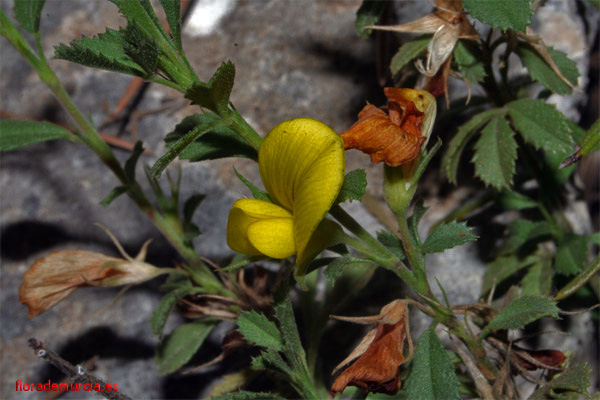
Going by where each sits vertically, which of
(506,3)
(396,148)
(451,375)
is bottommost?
(451,375)

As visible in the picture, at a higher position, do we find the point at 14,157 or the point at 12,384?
the point at 14,157

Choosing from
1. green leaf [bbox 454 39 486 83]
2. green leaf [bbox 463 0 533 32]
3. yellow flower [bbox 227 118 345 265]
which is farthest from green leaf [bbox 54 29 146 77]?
green leaf [bbox 454 39 486 83]

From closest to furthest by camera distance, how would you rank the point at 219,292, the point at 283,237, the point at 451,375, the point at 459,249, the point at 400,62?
the point at 283,237 < the point at 451,375 < the point at 400,62 < the point at 219,292 < the point at 459,249

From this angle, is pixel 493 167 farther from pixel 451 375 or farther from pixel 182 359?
pixel 182 359

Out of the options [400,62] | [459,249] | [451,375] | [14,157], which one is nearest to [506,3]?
[400,62]

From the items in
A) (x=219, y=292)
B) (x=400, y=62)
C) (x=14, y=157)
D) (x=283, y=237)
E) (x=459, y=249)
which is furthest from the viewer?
(x=14, y=157)

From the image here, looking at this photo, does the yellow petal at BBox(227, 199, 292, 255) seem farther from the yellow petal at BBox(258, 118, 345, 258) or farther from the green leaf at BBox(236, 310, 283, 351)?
the green leaf at BBox(236, 310, 283, 351)

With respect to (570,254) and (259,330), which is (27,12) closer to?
(259,330)

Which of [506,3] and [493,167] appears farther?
[493,167]

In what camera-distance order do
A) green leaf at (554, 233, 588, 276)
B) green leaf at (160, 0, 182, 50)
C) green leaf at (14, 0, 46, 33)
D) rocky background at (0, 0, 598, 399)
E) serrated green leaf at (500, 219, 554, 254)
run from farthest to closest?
rocky background at (0, 0, 598, 399) < serrated green leaf at (500, 219, 554, 254) < green leaf at (554, 233, 588, 276) < green leaf at (14, 0, 46, 33) < green leaf at (160, 0, 182, 50)
